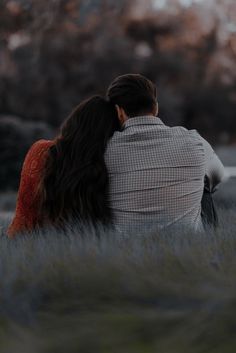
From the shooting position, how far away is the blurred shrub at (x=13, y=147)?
1350 centimetres

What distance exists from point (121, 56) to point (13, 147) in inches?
470

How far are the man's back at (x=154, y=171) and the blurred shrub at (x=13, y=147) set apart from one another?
361 inches

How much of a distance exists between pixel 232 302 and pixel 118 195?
1758mm

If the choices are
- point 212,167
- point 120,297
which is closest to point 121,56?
point 212,167

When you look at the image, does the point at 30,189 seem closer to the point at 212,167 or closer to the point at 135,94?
the point at 135,94

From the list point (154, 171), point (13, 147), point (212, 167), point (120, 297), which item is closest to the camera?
point (120, 297)

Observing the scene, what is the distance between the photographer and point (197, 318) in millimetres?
2674

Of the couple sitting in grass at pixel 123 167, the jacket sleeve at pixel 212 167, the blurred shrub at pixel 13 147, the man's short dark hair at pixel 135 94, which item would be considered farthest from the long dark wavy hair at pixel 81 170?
the blurred shrub at pixel 13 147

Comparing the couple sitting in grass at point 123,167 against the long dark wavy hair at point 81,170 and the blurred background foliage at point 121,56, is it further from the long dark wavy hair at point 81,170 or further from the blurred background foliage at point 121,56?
the blurred background foliage at point 121,56

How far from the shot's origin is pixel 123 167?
14.4 feet

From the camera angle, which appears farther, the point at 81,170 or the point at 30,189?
the point at 30,189

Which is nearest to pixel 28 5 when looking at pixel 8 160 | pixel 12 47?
pixel 12 47

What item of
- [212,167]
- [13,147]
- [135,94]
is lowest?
[13,147]

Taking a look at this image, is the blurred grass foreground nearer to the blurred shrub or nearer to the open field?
the open field
